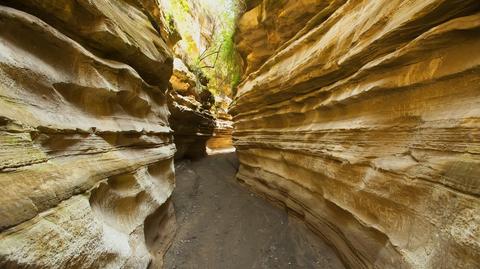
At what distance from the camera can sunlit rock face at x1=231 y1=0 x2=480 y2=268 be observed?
1632 millimetres

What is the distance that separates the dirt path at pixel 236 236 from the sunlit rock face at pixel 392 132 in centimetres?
36

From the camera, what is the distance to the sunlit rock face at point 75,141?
134 cm

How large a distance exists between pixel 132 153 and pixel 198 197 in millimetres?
3054

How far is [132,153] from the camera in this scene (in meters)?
2.84

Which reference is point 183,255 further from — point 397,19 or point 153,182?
point 397,19

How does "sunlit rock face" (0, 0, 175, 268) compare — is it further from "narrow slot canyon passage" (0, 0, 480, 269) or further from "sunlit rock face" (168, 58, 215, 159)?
"sunlit rock face" (168, 58, 215, 159)

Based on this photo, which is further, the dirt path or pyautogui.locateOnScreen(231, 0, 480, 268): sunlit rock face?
the dirt path

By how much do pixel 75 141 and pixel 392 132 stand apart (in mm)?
3230

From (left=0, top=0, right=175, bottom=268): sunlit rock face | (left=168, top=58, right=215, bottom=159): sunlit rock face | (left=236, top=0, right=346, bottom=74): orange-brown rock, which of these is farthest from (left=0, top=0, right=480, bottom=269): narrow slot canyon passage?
(left=168, top=58, right=215, bottom=159): sunlit rock face

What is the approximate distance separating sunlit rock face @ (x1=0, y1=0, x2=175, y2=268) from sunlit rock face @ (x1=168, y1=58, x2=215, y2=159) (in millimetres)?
4147

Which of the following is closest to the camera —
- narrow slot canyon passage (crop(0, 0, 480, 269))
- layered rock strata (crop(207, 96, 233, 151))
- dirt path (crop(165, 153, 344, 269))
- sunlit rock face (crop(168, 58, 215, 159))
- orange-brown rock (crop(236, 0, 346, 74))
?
narrow slot canyon passage (crop(0, 0, 480, 269))

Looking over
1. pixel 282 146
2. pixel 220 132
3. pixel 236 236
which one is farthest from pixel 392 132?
pixel 220 132

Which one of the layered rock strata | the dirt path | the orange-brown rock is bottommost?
the dirt path

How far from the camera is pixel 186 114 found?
25.6 feet
